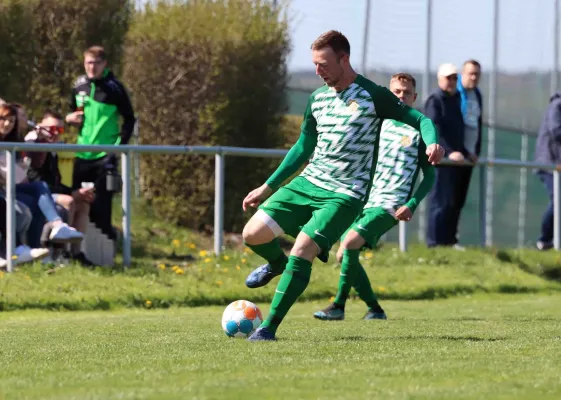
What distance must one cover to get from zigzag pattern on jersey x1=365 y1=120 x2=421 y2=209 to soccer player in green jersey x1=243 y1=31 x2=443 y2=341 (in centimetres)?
188

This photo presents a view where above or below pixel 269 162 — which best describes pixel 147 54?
above

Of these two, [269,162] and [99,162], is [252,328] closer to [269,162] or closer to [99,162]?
[99,162]

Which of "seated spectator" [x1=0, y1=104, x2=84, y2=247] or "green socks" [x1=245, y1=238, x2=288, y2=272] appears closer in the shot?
"green socks" [x1=245, y1=238, x2=288, y2=272]

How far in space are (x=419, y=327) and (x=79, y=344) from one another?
9.20ft

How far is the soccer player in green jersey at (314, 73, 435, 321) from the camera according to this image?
1086 centimetres

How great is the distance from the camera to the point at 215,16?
17453 millimetres

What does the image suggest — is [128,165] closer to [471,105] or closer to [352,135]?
[471,105]

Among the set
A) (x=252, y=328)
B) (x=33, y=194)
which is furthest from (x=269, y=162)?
(x=252, y=328)

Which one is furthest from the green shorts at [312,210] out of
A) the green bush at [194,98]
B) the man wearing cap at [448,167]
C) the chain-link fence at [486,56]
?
the chain-link fence at [486,56]

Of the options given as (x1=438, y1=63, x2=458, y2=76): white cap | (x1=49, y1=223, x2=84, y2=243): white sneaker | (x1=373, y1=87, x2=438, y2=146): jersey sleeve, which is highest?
(x1=438, y1=63, x2=458, y2=76): white cap

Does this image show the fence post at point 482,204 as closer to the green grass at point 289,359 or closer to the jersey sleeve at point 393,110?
the green grass at point 289,359

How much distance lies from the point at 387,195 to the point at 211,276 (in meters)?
3.46

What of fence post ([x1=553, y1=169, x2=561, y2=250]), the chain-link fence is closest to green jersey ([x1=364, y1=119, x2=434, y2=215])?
fence post ([x1=553, y1=169, x2=561, y2=250])

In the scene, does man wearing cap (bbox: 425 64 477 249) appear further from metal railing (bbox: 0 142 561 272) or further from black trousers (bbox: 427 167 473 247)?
metal railing (bbox: 0 142 561 272)
